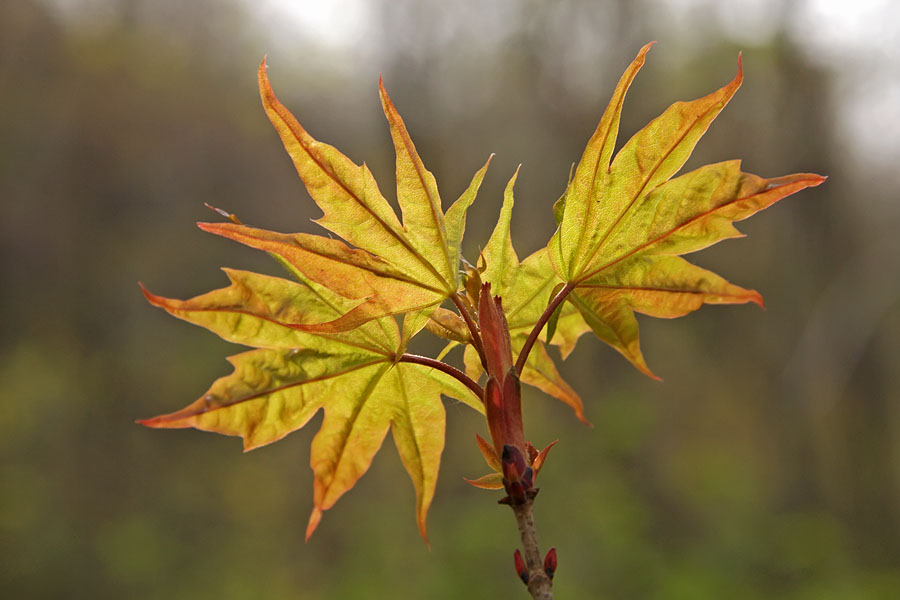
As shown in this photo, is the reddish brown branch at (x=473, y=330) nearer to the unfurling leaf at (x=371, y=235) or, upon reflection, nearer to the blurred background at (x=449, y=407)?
the unfurling leaf at (x=371, y=235)

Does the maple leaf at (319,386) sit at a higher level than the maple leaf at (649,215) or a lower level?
lower

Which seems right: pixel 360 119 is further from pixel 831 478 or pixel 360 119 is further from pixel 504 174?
pixel 831 478

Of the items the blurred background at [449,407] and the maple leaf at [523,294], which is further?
the blurred background at [449,407]

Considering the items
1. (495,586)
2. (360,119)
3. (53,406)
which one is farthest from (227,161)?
(495,586)

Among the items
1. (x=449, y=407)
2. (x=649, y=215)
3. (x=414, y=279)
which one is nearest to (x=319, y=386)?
(x=414, y=279)

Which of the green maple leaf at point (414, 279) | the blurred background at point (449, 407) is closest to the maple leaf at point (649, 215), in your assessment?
the green maple leaf at point (414, 279)

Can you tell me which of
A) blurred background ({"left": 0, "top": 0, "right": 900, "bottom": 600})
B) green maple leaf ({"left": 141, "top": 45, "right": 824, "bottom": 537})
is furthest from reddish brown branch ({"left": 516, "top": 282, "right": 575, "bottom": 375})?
blurred background ({"left": 0, "top": 0, "right": 900, "bottom": 600})
